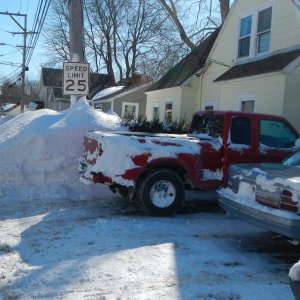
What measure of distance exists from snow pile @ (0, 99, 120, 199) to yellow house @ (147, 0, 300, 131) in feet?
15.1

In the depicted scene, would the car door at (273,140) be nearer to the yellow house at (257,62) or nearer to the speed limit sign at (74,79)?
the yellow house at (257,62)

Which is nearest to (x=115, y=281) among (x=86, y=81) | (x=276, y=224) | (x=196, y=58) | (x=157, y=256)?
(x=157, y=256)

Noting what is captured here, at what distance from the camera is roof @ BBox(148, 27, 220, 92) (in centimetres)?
1881

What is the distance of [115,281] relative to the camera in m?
4.61

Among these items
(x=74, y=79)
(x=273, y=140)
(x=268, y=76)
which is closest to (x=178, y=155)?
(x=273, y=140)

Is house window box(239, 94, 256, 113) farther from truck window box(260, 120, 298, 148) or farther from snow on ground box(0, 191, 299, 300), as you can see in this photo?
snow on ground box(0, 191, 299, 300)

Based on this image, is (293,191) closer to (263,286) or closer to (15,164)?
(263,286)

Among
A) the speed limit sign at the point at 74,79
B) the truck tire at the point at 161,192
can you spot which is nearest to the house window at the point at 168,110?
the speed limit sign at the point at 74,79

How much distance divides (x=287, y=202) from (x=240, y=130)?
120 inches

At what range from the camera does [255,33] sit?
47.8 ft

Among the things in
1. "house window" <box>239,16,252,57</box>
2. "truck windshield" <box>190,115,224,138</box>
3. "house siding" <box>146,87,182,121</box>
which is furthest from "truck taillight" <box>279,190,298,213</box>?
"house siding" <box>146,87,182,121</box>

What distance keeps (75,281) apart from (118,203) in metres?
4.10

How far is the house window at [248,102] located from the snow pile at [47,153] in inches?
189

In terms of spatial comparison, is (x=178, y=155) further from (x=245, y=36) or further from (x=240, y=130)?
(x=245, y=36)
